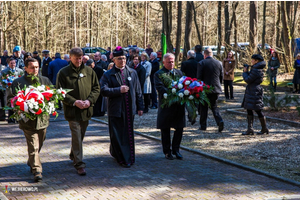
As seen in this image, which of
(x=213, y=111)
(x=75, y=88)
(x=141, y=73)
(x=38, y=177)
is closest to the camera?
(x=38, y=177)

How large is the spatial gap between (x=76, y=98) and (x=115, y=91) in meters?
0.77

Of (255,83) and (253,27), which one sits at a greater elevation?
(253,27)

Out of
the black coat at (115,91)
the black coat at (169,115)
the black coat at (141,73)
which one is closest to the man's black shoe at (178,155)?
the black coat at (169,115)

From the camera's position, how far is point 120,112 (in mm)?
7664

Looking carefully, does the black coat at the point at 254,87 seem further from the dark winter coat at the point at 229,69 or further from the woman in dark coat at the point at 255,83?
the dark winter coat at the point at 229,69

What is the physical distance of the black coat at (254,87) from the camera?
996 centimetres

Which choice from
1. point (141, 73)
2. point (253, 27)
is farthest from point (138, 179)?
point (253, 27)

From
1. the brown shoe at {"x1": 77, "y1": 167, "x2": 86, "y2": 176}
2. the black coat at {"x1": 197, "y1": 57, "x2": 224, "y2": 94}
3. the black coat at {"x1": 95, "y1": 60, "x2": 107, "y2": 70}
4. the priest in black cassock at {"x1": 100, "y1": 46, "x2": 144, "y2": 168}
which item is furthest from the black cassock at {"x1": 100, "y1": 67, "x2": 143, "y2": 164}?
the black coat at {"x1": 95, "y1": 60, "x2": 107, "y2": 70}

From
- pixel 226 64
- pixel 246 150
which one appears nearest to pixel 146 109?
pixel 226 64

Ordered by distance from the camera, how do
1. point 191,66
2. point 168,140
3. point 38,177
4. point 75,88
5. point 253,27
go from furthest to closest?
point 253,27 < point 191,66 < point 168,140 < point 75,88 < point 38,177

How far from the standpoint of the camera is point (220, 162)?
7.97 metres

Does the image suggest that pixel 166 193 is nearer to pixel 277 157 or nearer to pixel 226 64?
pixel 277 157

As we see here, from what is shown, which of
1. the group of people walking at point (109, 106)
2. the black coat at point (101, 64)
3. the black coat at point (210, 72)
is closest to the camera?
the group of people walking at point (109, 106)

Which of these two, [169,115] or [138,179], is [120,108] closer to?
[169,115]
